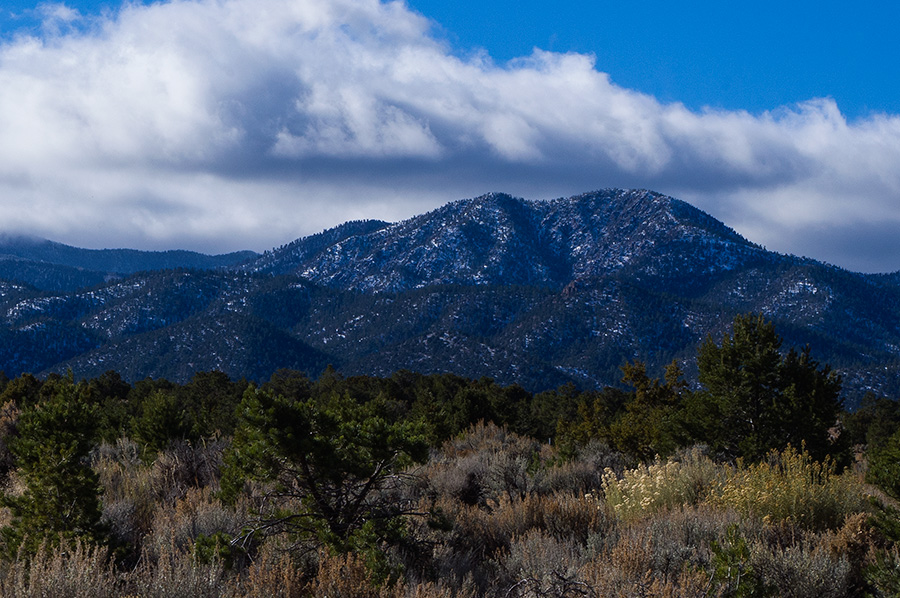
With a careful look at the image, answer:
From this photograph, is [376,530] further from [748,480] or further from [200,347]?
[200,347]

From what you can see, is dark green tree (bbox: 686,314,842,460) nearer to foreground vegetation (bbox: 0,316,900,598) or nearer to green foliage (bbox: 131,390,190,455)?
foreground vegetation (bbox: 0,316,900,598)

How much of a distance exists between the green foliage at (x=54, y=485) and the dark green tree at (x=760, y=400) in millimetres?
11944

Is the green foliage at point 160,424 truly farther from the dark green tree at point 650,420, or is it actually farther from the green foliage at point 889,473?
the green foliage at point 889,473

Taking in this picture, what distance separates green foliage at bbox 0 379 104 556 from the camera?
6301 millimetres

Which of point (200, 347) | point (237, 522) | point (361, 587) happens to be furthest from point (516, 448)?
point (200, 347)

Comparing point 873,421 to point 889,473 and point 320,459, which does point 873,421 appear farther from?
point 320,459

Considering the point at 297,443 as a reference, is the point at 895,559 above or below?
below

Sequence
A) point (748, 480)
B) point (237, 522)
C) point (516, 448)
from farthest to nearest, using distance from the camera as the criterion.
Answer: point (516, 448) < point (748, 480) < point (237, 522)

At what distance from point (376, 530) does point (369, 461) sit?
59 cm

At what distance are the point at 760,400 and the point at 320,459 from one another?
473 inches

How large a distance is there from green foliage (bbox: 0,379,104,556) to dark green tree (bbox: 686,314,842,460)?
11.9 m

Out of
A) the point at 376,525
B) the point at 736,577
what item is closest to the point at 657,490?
the point at 736,577

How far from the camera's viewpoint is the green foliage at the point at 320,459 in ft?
19.3

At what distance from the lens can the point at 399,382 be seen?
208 feet
